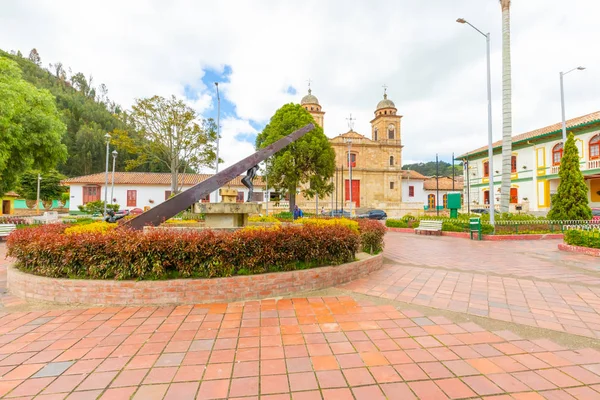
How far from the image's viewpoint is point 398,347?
276cm

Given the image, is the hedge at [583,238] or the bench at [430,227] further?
the bench at [430,227]

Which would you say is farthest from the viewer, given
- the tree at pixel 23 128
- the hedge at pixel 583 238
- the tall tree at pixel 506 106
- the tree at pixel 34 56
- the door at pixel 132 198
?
the tree at pixel 34 56

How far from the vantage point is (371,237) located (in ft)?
21.1

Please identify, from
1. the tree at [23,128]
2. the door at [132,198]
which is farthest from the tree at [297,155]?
the door at [132,198]

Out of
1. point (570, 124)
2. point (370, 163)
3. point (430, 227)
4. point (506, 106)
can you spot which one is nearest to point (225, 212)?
point (430, 227)

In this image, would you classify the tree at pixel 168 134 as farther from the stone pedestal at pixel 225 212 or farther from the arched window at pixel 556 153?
the arched window at pixel 556 153

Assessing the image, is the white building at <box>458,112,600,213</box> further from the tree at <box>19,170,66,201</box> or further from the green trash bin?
the tree at <box>19,170,66,201</box>

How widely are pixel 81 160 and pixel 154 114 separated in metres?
29.5

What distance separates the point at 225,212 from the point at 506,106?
1556cm

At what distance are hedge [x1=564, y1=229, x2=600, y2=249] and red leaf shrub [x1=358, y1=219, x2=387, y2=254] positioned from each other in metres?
6.03

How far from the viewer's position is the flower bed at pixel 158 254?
13.0 ft

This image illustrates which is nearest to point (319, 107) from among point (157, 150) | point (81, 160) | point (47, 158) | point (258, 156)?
point (157, 150)

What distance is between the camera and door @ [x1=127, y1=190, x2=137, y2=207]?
31.3 meters

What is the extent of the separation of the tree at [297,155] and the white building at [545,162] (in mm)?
11837
